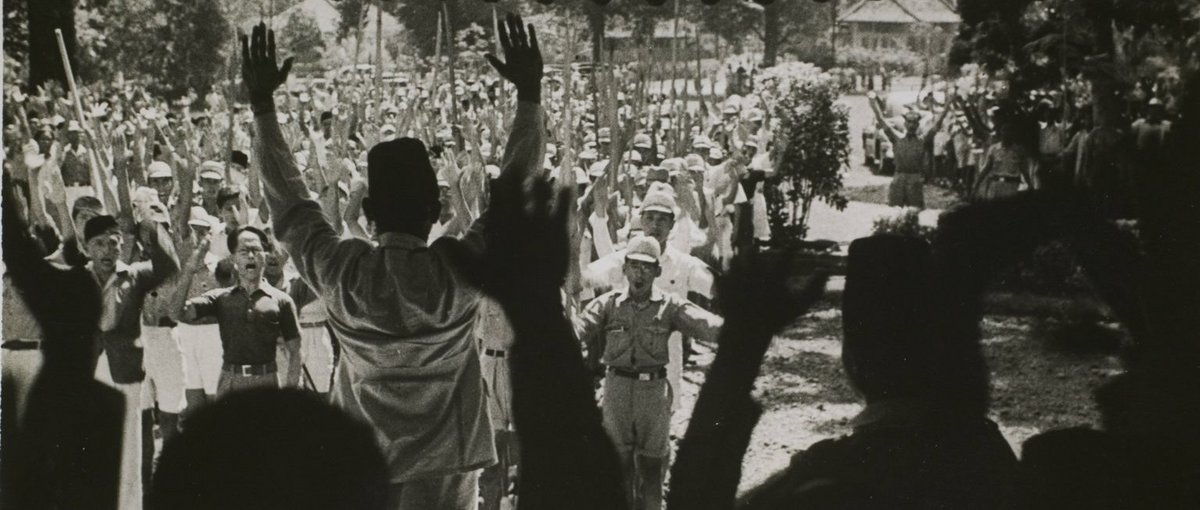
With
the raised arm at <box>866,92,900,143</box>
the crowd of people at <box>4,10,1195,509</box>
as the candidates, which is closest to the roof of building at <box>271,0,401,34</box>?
the crowd of people at <box>4,10,1195,509</box>

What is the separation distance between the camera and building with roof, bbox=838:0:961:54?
4645 mm

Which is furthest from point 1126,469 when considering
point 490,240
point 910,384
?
point 490,240

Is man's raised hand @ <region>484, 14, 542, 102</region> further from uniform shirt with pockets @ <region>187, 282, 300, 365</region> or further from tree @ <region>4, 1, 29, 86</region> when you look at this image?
tree @ <region>4, 1, 29, 86</region>

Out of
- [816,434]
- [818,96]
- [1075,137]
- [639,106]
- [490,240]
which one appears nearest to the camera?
[490,240]

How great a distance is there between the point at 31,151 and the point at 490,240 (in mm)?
2516

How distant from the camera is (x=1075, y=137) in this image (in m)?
5.04

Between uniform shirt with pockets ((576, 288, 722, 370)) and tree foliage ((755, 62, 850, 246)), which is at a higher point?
tree foliage ((755, 62, 850, 246))

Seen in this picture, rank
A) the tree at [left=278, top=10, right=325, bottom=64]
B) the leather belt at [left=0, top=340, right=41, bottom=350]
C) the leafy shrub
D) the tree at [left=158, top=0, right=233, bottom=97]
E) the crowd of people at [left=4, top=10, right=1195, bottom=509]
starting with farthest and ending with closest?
the leafy shrub → the tree at [left=278, top=10, right=325, bottom=64] → the tree at [left=158, top=0, right=233, bottom=97] → the leather belt at [left=0, top=340, right=41, bottom=350] → the crowd of people at [left=4, top=10, right=1195, bottom=509]

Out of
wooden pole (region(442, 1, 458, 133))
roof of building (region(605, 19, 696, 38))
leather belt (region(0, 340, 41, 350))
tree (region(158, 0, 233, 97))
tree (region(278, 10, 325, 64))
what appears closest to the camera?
leather belt (region(0, 340, 41, 350))

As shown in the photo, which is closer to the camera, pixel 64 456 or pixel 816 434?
pixel 64 456

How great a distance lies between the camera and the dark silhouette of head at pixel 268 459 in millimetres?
1565

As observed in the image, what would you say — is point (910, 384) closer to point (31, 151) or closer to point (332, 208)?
point (332, 208)

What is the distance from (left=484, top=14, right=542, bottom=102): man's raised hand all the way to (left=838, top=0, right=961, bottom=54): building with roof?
88.4 inches

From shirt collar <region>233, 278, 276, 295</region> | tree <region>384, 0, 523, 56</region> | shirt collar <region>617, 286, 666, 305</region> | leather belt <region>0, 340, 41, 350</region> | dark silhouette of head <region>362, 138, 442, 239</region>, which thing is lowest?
leather belt <region>0, 340, 41, 350</region>
